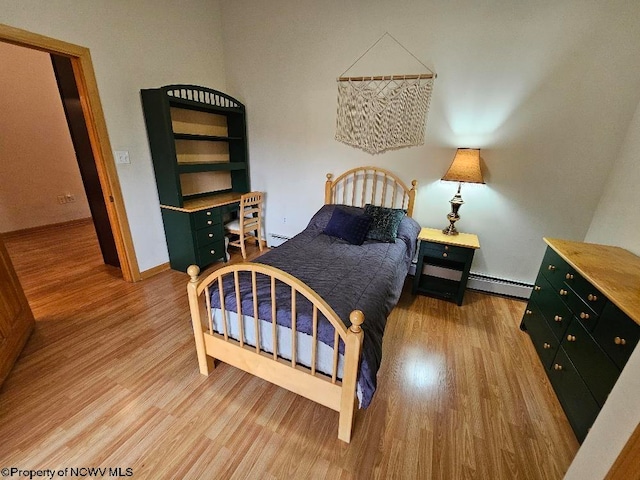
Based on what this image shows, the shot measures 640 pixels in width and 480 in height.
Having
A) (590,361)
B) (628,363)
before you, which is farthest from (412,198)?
(628,363)

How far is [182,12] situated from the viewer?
2.85 m

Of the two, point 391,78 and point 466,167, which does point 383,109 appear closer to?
point 391,78

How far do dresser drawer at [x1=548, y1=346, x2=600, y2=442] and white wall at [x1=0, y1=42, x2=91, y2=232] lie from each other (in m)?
6.57

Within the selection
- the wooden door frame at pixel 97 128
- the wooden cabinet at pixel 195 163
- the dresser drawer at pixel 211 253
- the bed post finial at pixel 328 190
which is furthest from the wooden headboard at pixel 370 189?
the wooden door frame at pixel 97 128

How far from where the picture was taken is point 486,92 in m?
2.39

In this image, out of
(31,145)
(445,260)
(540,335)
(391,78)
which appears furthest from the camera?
(31,145)

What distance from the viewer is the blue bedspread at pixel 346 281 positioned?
52.3 inches

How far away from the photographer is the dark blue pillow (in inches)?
98.9

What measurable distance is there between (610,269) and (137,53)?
4.08m

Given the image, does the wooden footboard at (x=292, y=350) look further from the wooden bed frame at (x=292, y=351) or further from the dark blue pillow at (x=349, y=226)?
the dark blue pillow at (x=349, y=226)

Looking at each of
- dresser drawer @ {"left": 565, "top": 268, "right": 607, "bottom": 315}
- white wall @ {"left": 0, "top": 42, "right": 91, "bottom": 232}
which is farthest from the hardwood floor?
white wall @ {"left": 0, "top": 42, "right": 91, "bottom": 232}

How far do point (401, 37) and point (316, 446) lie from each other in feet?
10.8

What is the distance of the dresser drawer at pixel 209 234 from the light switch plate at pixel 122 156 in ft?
3.10

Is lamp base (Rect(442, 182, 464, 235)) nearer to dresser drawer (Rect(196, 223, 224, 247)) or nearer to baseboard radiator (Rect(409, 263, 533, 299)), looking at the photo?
baseboard radiator (Rect(409, 263, 533, 299))
